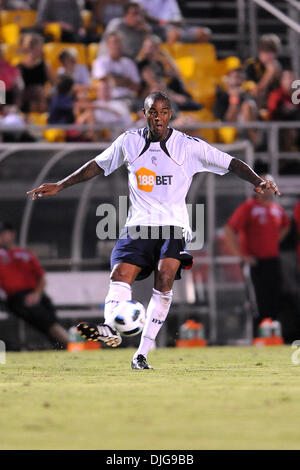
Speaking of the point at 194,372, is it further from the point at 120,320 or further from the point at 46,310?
the point at 46,310

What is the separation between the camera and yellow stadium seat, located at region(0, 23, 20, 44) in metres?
21.0

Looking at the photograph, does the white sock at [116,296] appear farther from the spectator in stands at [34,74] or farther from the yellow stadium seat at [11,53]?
the yellow stadium seat at [11,53]

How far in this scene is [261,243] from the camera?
667 inches

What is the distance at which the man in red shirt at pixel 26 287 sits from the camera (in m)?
15.9

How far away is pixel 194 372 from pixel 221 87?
11.1 metres

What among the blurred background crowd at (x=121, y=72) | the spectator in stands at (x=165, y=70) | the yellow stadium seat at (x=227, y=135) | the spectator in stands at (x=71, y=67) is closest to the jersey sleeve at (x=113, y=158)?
the blurred background crowd at (x=121, y=72)

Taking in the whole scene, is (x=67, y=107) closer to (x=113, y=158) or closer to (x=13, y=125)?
(x=13, y=125)

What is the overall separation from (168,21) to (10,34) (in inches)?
119

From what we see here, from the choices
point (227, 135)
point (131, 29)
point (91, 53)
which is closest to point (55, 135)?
point (227, 135)

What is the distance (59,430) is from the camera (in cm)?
611

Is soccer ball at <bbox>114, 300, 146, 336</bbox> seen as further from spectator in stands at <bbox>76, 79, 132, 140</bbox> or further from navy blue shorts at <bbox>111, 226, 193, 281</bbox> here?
spectator in stands at <bbox>76, 79, 132, 140</bbox>

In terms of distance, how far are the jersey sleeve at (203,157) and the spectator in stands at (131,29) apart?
10.2 m
